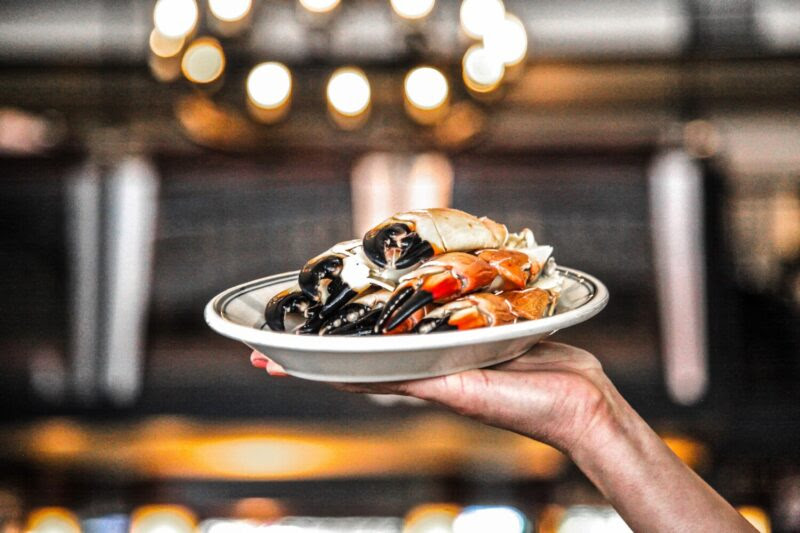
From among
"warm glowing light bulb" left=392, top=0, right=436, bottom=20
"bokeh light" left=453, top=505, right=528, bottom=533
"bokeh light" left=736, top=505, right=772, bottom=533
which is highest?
"warm glowing light bulb" left=392, top=0, right=436, bottom=20

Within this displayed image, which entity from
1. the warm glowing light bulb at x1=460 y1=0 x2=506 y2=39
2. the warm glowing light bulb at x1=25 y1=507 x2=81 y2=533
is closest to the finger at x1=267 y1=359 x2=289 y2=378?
the warm glowing light bulb at x1=25 y1=507 x2=81 y2=533

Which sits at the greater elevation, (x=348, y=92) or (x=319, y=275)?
(x=348, y=92)

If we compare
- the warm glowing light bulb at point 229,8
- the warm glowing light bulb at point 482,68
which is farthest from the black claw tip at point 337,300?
the warm glowing light bulb at point 482,68

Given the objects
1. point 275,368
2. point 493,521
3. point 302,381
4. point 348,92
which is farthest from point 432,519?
point 348,92

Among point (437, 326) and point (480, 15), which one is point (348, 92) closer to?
point (480, 15)

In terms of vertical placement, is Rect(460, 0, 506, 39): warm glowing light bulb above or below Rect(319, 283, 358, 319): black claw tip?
above

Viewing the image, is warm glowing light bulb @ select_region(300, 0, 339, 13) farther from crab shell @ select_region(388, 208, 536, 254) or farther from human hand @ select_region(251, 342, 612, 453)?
human hand @ select_region(251, 342, 612, 453)

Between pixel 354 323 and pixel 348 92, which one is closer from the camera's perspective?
pixel 354 323
